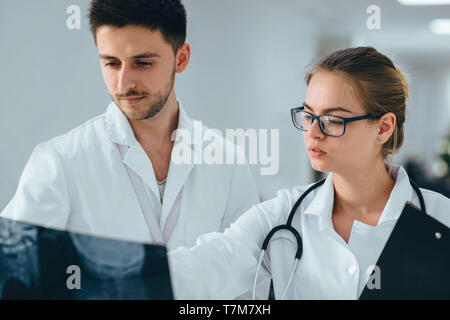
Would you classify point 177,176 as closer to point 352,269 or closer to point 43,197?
point 43,197

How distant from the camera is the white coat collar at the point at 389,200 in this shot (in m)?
0.99

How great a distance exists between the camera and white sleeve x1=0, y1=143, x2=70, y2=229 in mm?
965

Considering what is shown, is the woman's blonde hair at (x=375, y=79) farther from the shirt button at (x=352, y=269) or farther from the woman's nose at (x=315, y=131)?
the shirt button at (x=352, y=269)

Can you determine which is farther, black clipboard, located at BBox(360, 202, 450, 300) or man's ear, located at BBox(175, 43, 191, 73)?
man's ear, located at BBox(175, 43, 191, 73)

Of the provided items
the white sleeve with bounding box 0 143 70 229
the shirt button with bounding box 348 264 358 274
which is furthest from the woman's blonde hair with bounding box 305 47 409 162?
the white sleeve with bounding box 0 143 70 229

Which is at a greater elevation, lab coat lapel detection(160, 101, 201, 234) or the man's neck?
the man's neck

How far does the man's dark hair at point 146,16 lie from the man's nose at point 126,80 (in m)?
0.10

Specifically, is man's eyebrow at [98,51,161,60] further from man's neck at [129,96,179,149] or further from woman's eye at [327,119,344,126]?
woman's eye at [327,119,344,126]

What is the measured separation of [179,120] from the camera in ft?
3.46

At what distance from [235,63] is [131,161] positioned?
0.35 meters

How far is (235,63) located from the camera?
42.8 inches

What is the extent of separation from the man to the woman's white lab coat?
0.07 m
